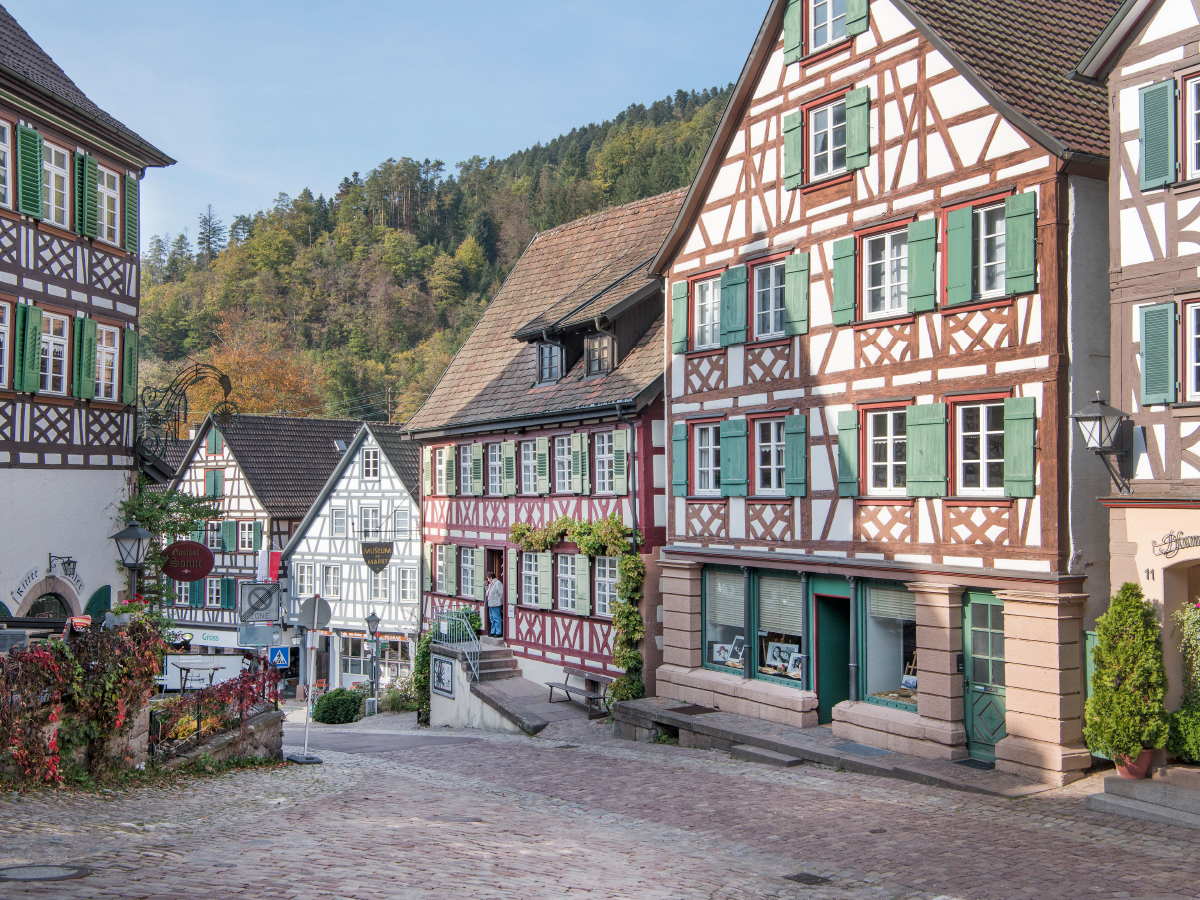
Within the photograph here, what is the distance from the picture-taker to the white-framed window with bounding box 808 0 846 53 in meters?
16.7

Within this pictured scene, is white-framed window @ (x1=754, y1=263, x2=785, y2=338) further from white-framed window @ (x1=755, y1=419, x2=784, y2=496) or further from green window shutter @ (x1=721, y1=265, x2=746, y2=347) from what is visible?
white-framed window @ (x1=755, y1=419, x2=784, y2=496)

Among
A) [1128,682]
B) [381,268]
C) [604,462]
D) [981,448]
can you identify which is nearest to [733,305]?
[604,462]

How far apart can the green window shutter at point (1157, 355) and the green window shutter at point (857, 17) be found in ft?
21.8

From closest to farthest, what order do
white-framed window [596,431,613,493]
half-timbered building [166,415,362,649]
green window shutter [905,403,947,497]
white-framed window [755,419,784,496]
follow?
green window shutter [905,403,947,497] < white-framed window [755,419,784,496] < white-framed window [596,431,613,493] < half-timbered building [166,415,362,649]

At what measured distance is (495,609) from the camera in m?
26.0

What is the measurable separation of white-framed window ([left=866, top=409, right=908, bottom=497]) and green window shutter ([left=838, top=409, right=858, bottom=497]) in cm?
19

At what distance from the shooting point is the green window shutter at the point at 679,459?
19672mm

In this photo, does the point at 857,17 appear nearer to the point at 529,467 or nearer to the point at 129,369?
the point at 529,467

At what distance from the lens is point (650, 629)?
68.6 ft

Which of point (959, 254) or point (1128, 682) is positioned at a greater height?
point (959, 254)

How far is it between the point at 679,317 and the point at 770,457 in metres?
3.52

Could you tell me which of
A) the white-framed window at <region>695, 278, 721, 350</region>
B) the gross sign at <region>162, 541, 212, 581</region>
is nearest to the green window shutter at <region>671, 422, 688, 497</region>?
the white-framed window at <region>695, 278, 721, 350</region>

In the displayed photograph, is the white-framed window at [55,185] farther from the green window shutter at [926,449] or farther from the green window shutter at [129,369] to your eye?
the green window shutter at [926,449]

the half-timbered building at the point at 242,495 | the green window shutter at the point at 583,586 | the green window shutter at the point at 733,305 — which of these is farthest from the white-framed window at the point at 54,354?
the half-timbered building at the point at 242,495
